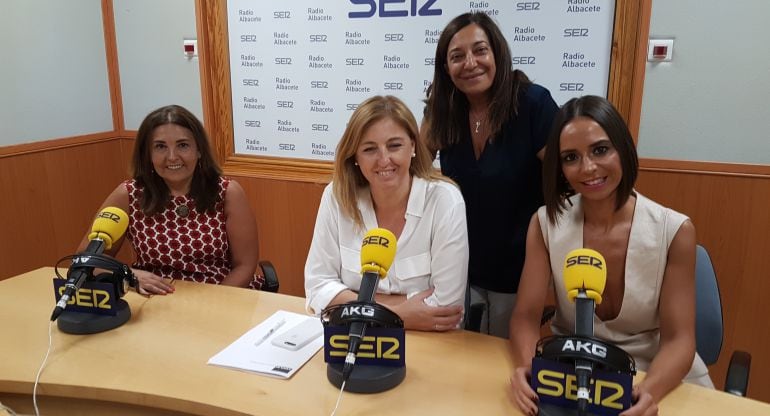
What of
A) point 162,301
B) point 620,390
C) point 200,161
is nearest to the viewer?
point 620,390

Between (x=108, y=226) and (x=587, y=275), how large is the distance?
1.35 m

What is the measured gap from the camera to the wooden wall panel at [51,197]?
10.5 feet

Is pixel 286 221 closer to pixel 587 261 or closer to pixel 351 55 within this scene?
pixel 351 55

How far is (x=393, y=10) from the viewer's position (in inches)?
114

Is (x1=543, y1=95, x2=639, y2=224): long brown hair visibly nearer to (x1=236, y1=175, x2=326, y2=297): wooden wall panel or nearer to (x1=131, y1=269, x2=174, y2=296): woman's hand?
(x1=131, y1=269, x2=174, y2=296): woman's hand

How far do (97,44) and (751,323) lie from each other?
389 cm

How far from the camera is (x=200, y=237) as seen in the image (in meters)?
2.23

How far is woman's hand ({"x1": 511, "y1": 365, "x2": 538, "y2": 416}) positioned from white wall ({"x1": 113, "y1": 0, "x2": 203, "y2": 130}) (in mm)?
2704

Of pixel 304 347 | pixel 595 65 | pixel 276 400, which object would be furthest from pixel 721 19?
pixel 276 400

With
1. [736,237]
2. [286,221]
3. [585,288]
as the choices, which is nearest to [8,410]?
[585,288]

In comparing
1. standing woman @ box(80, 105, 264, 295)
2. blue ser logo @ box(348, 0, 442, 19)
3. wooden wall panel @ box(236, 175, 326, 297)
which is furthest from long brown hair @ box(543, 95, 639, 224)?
wooden wall panel @ box(236, 175, 326, 297)

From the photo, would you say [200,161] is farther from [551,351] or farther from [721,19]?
[721,19]

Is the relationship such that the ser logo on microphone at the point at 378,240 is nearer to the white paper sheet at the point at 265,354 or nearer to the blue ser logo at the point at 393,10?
the white paper sheet at the point at 265,354

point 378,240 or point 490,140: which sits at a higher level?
point 490,140
